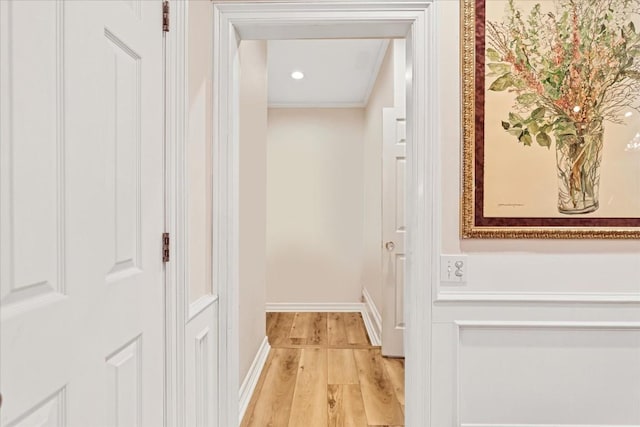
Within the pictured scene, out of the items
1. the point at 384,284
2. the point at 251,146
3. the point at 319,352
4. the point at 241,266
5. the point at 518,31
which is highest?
the point at 518,31

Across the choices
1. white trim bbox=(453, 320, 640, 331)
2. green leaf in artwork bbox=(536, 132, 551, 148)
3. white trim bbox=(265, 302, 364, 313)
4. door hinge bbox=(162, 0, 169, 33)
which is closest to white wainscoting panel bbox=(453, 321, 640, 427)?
white trim bbox=(453, 320, 640, 331)

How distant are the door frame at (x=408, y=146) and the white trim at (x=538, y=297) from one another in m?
0.10

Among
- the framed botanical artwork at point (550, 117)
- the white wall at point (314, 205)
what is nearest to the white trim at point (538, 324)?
the framed botanical artwork at point (550, 117)

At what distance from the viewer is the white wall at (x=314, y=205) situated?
5004 mm

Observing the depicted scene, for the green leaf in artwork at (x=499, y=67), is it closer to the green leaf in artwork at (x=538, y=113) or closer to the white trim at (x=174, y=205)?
the green leaf in artwork at (x=538, y=113)

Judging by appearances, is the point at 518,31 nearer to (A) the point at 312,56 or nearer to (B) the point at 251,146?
(B) the point at 251,146

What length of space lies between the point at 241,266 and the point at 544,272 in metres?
1.53

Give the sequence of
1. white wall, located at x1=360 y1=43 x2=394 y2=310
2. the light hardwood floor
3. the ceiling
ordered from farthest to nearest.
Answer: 1. white wall, located at x1=360 y1=43 x2=394 y2=310
2. the ceiling
3. the light hardwood floor

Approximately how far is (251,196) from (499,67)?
1672 millimetres

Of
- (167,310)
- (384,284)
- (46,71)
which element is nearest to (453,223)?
(167,310)

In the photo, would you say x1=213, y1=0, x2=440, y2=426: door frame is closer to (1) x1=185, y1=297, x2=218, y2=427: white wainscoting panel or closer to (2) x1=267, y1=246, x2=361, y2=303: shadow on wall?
(1) x1=185, y1=297, x2=218, y2=427: white wainscoting panel

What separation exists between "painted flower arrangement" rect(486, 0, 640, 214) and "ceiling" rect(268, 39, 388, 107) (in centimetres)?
196

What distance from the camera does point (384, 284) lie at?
343cm

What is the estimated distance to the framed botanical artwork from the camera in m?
1.64
